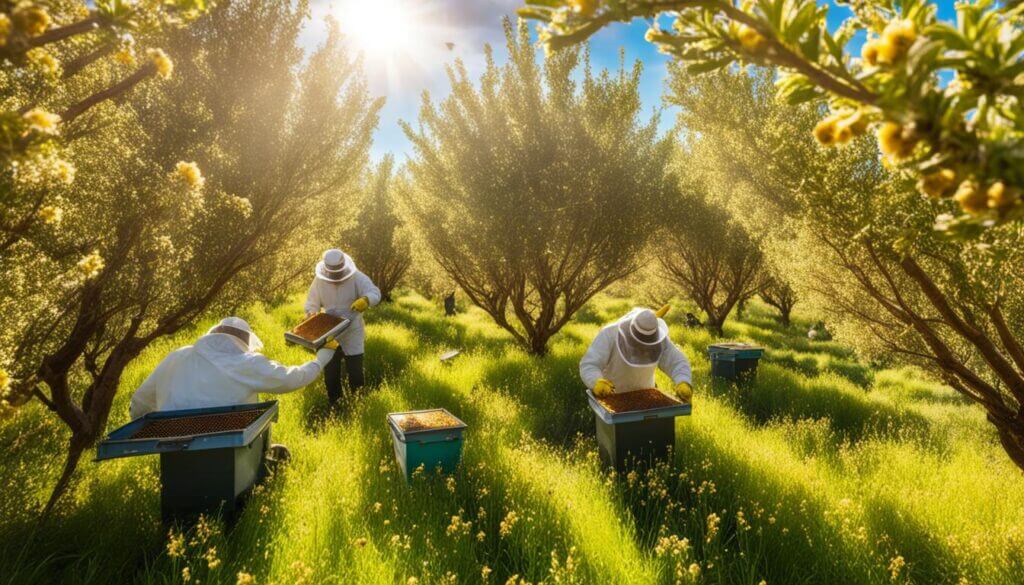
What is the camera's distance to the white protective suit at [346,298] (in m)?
7.45

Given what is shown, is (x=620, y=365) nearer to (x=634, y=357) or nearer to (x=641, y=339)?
(x=634, y=357)

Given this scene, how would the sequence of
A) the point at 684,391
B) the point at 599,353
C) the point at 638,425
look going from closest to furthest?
the point at 638,425, the point at 684,391, the point at 599,353

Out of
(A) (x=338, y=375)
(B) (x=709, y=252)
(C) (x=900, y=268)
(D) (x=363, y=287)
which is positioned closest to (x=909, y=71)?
(C) (x=900, y=268)

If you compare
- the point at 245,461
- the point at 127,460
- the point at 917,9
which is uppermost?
the point at 917,9

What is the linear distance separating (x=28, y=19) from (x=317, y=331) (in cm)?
499

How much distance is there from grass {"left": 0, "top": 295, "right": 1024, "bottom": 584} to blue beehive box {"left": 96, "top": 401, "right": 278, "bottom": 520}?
0.20 m

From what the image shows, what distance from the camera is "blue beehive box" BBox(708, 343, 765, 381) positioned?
9.55 metres

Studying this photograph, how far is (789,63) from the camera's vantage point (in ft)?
4.35

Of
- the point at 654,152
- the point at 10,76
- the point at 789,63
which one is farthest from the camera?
the point at 654,152

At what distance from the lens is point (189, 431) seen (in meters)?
3.66

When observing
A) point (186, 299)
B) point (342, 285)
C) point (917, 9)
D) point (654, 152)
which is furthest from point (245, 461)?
point (654, 152)

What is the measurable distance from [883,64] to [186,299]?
6246mm

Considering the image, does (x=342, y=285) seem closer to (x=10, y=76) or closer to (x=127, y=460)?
(x=127, y=460)

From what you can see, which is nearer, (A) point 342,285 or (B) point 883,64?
(B) point 883,64
